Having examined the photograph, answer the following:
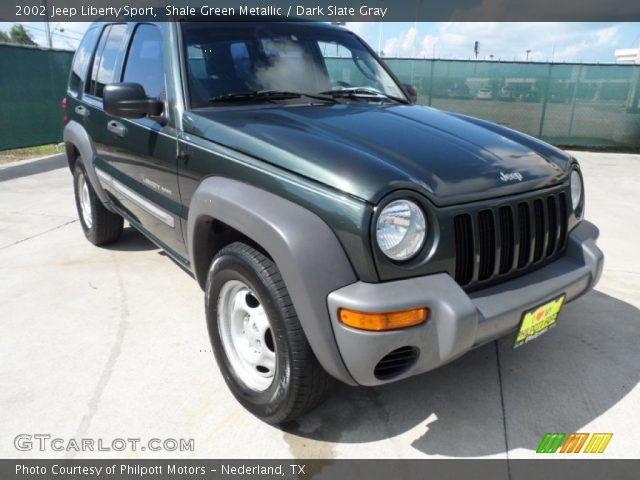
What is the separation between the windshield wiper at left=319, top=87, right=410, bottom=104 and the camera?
10.0ft

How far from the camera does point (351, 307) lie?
1.76m

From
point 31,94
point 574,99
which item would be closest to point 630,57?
point 574,99

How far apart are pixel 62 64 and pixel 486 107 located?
33.3 ft

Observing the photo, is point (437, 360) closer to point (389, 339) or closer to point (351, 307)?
point (389, 339)

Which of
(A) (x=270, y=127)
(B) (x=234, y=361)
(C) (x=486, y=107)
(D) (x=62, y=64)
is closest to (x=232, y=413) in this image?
(B) (x=234, y=361)

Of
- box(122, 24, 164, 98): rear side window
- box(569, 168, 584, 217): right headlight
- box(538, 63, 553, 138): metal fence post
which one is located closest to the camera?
box(569, 168, 584, 217): right headlight

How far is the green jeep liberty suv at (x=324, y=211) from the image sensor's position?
183 centimetres

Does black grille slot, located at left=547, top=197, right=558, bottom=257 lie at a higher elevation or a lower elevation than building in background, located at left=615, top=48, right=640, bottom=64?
lower

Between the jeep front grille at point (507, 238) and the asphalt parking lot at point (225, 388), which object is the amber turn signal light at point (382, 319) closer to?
the jeep front grille at point (507, 238)

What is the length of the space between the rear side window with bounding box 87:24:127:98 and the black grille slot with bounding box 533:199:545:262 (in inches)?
117

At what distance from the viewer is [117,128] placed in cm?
341

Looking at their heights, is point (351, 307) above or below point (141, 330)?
above

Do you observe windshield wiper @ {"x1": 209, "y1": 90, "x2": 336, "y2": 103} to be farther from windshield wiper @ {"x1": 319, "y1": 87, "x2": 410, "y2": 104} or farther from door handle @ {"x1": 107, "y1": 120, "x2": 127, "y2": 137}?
door handle @ {"x1": 107, "y1": 120, "x2": 127, "y2": 137}

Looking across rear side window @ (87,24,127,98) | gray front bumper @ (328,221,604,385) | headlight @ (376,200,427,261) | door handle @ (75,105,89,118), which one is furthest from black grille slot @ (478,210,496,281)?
door handle @ (75,105,89,118)
